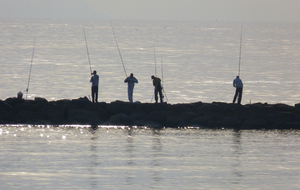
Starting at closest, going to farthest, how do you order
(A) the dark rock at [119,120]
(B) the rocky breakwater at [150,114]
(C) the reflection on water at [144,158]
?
1. (C) the reflection on water at [144,158]
2. (B) the rocky breakwater at [150,114]
3. (A) the dark rock at [119,120]

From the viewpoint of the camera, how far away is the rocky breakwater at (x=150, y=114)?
26.8m

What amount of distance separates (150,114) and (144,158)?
22.3ft

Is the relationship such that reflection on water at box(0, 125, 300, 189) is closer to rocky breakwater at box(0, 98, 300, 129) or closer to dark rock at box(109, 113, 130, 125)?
dark rock at box(109, 113, 130, 125)

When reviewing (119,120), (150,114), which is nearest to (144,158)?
(119,120)

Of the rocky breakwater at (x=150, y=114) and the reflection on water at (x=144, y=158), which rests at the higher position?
the rocky breakwater at (x=150, y=114)

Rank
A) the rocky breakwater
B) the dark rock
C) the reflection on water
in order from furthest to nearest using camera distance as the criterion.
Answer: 1. the dark rock
2. the rocky breakwater
3. the reflection on water

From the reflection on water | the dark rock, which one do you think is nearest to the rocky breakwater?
the dark rock

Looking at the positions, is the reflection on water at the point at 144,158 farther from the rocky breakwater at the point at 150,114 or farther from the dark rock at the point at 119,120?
the rocky breakwater at the point at 150,114

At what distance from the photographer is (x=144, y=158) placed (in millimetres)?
20562

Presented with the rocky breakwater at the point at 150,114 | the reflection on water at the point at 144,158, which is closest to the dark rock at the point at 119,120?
the rocky breakwater at the point at 150,114

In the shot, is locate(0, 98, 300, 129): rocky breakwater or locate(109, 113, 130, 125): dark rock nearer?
locate(0, 98, 300, 129): rocky breakwater

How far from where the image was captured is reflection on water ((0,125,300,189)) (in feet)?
57.8

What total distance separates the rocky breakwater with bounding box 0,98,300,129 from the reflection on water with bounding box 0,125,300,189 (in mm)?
641

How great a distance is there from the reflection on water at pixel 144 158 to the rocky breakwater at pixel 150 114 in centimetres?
64
